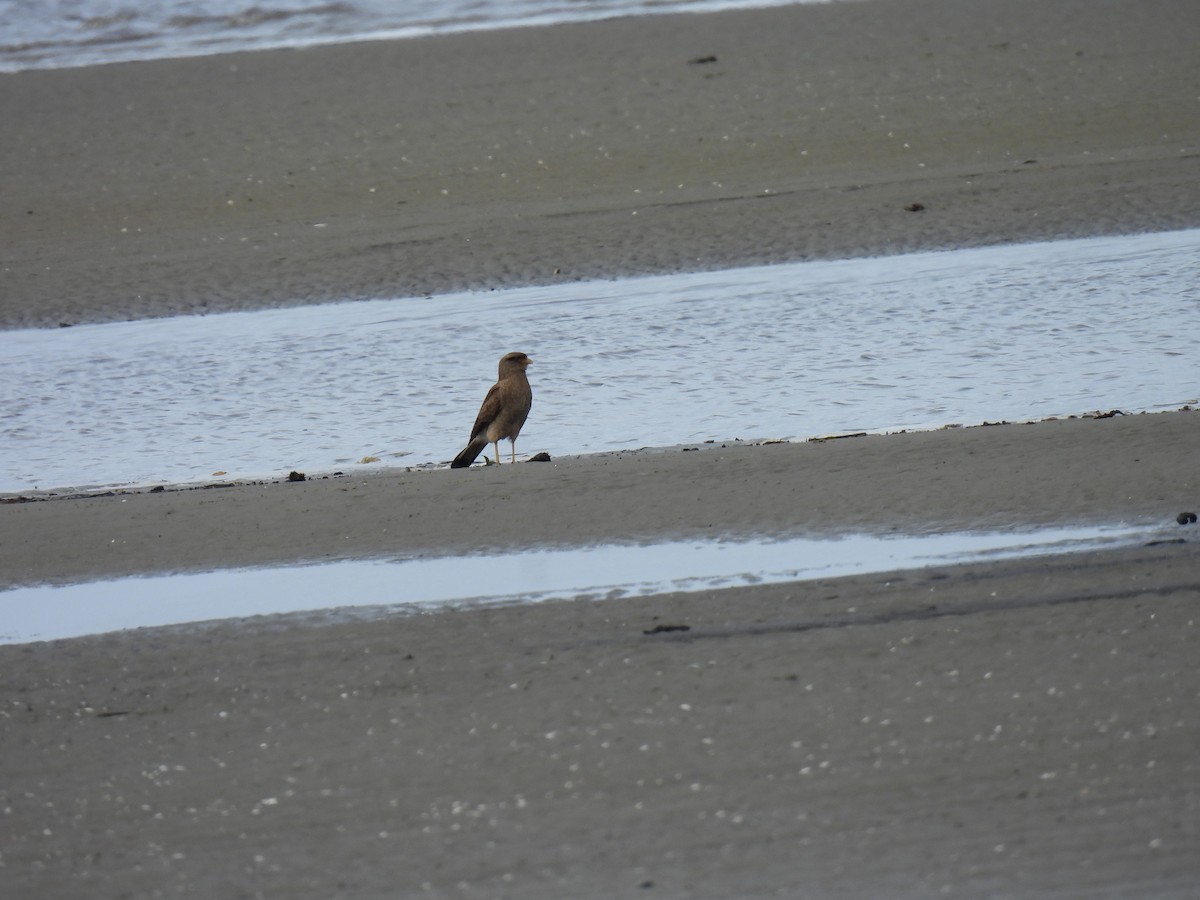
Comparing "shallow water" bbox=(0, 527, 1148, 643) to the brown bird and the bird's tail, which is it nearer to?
the bird's tail

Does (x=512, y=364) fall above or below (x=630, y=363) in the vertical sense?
above

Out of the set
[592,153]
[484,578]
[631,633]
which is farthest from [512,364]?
[592,153]

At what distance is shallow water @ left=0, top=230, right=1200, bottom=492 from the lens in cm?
658

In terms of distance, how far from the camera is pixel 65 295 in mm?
9195

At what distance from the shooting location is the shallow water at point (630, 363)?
6578 mm

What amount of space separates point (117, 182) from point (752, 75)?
4.10 m

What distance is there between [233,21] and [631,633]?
11.9 m

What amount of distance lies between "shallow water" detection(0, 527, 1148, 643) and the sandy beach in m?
0.11

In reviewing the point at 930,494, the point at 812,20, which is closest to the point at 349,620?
the point at 930,494

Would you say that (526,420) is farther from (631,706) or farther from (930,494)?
(631,706)

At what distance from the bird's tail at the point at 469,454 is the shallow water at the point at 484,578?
3.69 feet

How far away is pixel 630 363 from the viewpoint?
7.54 m

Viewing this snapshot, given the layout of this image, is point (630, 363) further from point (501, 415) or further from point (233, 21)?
point (233, 21)

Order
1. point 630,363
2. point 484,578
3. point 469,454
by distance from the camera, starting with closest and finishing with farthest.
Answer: point 484,578 → point 469,454 → point 630,363
